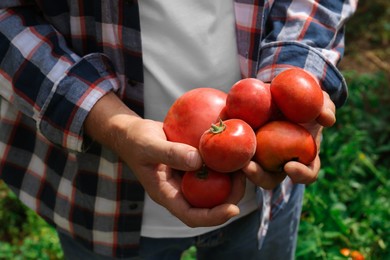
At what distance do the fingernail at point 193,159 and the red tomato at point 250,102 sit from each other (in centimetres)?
13

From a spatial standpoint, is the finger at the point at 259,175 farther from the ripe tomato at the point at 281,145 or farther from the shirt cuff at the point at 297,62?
the shirt cuff at the point at 297,62

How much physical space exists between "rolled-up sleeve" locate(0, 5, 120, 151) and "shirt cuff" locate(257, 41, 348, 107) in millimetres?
359

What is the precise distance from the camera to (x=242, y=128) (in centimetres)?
109

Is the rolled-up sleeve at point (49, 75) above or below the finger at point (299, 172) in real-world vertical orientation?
above

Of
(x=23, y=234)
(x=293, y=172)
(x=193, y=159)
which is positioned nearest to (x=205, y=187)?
(x=193, y=159)

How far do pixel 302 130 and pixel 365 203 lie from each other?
5.27 ft

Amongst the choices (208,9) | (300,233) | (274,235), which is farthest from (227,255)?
(300,233)

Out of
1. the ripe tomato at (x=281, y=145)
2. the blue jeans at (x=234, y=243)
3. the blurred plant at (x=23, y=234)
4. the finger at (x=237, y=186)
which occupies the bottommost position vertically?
the blurred plant at (x=23, y=234)

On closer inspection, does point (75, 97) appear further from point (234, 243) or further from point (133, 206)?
point (234, 243)

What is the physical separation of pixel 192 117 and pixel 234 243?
50cm

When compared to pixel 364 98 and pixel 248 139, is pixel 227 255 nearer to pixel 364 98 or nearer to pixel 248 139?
pixel 248 139

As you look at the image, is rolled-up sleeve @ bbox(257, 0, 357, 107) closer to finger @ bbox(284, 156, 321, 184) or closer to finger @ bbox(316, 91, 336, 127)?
finger @ bbox(316, 91, 336, 127)

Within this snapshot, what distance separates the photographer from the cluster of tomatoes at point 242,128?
1.08 m

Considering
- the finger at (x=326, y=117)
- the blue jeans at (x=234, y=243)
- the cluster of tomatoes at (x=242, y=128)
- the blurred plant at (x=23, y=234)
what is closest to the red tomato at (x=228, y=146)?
the cluster of tomatoes at (x=242, y=128)
